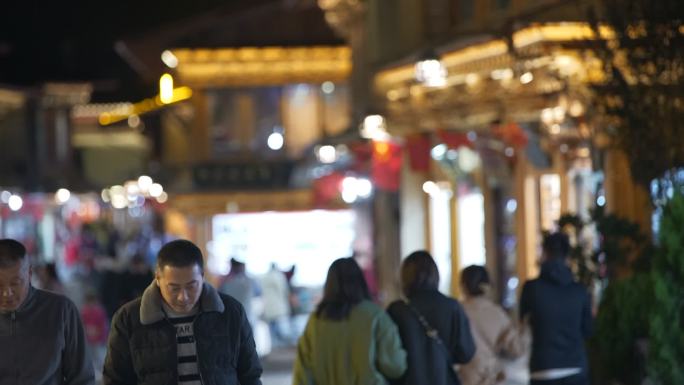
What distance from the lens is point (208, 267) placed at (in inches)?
1422

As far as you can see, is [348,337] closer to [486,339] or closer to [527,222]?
[486,339]

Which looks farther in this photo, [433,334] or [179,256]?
[433,334]

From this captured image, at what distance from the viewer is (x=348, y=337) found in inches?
378

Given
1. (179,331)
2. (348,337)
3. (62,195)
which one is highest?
(62,195)

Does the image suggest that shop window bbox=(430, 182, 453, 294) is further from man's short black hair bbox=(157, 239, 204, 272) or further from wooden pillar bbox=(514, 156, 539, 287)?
man's short black hair bbox=(157, 239, 204, 272)

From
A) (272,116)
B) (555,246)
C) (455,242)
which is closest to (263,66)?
(272,116)

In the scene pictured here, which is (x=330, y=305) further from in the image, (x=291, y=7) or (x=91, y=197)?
(x=91, y=197)

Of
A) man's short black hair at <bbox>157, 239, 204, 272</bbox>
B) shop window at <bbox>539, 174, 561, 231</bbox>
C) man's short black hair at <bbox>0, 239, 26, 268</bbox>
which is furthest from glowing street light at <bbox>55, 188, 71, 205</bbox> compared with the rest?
man's short black hair at <bbox>157, 239, 204, 272</bbox>

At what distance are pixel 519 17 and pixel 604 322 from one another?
22.3ft

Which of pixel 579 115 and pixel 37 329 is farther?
pixel 579 115

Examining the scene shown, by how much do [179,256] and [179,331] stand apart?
0.40m

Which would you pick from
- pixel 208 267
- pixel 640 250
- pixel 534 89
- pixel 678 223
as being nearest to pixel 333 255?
pixel 208 267

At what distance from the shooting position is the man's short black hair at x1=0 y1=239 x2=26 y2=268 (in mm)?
7863

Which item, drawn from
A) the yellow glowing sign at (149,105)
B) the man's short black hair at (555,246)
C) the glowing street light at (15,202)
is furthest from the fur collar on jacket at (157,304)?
the glowing street light at (15,202)
